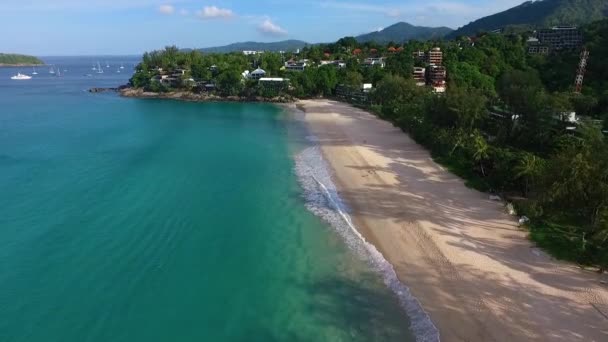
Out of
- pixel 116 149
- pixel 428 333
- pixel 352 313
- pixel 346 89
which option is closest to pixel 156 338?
pixel 352 313

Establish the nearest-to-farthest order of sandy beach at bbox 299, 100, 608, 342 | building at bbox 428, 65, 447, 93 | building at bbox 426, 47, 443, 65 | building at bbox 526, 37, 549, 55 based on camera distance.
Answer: sandy beach at bbox 299, 100, 608, 342 → building at bbox 428, 65, 447, 93 → building at bbox 426, 47, 443, 65 → building at bbox 526, 37, 549, 55

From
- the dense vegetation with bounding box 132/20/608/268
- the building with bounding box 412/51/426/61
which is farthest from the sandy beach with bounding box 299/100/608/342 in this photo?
the building with bounding box 412/51/426/61

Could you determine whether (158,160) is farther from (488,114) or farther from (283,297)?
(488,114)

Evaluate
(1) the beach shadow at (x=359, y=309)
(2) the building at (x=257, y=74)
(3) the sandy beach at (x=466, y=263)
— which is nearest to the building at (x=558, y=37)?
(2) the building at (x=257, y=74)

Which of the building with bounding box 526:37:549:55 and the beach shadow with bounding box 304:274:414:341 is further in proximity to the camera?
the building with bounding box 526:37:549:55

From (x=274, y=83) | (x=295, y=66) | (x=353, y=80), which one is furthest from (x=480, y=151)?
(x=295, y=66)

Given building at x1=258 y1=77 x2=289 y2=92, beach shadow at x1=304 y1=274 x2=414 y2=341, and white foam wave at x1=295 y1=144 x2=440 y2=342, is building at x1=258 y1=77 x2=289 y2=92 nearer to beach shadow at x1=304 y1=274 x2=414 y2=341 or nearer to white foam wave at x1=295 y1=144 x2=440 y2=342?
white foam wave at x1=295 y1=144 x2=440 y2=342

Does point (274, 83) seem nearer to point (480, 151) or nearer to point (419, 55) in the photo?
point (419, 55)
